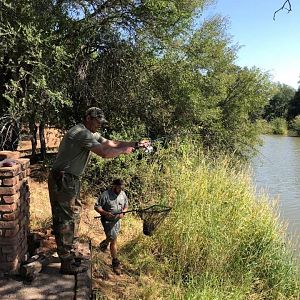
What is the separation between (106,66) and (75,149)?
6.54 meters

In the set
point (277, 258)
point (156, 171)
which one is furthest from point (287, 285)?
point (156, 171)

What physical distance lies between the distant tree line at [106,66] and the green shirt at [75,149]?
12.9 ft

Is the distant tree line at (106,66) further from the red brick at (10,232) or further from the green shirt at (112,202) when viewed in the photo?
the red brick at (10,232)

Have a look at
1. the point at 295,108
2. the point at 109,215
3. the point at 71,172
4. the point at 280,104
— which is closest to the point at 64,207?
the point at 71,172

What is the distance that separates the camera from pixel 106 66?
1063 centimetres

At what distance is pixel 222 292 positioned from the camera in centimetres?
550

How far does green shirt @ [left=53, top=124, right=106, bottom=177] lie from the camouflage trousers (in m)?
0.08

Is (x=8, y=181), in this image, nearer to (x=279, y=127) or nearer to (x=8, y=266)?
(x=8, y=266)

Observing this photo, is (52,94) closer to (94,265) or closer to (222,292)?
(94,265)

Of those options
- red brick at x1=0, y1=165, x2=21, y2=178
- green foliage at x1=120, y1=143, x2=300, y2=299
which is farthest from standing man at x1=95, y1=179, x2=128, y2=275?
red brick at x1=0, y1=165, x2=21, y2=178

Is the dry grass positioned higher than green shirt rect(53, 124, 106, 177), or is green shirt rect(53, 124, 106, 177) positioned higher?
green shirt rect(53, 124, 106, 177)

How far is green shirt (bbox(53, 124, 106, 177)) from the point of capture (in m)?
4.34

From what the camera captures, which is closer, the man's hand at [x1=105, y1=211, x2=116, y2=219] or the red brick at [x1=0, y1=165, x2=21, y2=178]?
the red brick at [x1=0, y1=165, x2=21, y2=178]

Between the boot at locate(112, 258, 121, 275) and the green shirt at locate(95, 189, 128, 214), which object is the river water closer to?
the green shirt at locate(95, 189, 128, 214)
